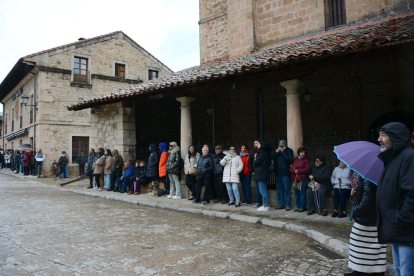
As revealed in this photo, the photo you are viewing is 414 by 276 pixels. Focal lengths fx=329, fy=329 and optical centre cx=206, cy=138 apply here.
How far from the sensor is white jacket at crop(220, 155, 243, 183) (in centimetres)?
769

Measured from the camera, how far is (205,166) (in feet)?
26.8

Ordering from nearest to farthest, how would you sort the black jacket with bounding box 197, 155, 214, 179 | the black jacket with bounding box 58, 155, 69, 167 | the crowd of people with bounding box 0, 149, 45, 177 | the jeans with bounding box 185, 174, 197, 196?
the black jacket with bounding box 197, 155, 214, 179
the jeans with bounding box 185, 174, 197, 196
the black jacket with bounding box 58, 155, 69, 167
the crowd of people with bounding box 0, 149, 45, 177

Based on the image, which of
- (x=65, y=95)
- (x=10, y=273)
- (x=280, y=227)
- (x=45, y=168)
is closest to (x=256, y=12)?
(x=280, y=227)

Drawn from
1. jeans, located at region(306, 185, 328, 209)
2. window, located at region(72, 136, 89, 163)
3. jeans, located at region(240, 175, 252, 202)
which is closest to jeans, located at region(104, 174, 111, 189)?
jeans, located at region(240, 175, 252, 202)

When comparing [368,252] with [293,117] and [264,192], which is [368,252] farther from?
[293,117]

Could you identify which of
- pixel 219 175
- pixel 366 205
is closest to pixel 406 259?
pixel 366 205

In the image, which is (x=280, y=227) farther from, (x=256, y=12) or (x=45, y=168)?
(x=45, y=168)

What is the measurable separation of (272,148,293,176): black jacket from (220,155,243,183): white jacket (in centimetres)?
88

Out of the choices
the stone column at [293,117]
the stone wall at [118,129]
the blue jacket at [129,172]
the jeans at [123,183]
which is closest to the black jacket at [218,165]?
the stone column at [293,117]

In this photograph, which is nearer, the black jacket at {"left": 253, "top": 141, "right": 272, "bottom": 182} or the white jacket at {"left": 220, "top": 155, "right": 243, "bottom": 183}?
the black jacket at {"left": 253, "top": 141, "right": 272, "bottom": 182}

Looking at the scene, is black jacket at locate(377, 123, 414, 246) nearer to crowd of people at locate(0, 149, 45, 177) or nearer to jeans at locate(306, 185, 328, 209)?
jeans at locate(306, 185, 328, 209)

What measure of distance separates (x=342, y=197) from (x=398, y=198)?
3.91 meters

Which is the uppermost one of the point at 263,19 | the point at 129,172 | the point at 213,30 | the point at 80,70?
the point at 80,70

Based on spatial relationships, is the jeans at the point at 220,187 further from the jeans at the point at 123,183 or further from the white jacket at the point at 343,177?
the jeans at the point at 123,183
